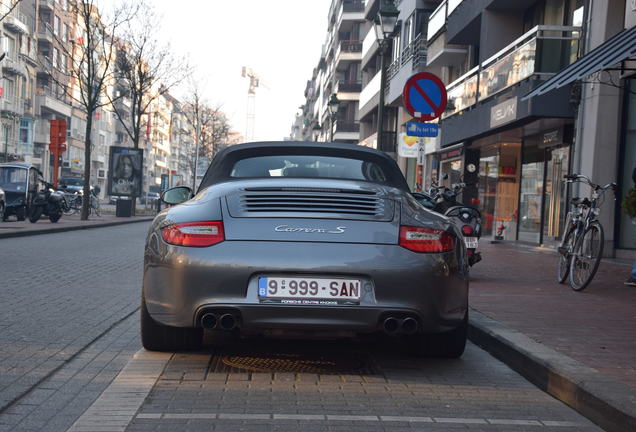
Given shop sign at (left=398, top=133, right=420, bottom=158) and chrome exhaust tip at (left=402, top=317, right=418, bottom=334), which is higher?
shop sign at (left=398, top=133, right=420, bottom=158)

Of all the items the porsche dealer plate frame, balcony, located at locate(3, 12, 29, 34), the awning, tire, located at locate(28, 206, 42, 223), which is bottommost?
tire, located at locate(28, 206, 42, 223)

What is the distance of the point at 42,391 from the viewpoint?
14.2 ft

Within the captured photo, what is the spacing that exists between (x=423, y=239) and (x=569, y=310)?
3.41 m

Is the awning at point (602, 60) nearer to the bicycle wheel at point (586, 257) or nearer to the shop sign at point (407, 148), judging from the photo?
the bicycle wheel at point (586, 257)

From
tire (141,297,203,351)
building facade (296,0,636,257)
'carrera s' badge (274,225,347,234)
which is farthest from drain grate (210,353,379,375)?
building facade (296,0,636,257)

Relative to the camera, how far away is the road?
3.89 m

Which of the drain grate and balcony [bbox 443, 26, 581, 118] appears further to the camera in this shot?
balcony [bbox 443, 26, 581, 118]

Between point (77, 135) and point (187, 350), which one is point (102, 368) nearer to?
point (187, 350)

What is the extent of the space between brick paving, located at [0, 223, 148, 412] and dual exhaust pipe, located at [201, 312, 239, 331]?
939 millimetres

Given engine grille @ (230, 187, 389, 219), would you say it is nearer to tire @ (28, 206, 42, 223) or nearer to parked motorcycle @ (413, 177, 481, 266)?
parked motorcycle @ (413, 177, 481, 266)

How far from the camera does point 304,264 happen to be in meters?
4.52

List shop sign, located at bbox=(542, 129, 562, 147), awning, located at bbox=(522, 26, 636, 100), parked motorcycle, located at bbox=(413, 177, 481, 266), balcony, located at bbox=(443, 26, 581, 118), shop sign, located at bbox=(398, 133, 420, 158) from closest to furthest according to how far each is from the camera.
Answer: awning, located at bbox=(522, 26, 636, 100) < parked motorcycle, located at bbox=(413, 177, 481, 266) < shop sign, located at bbox=(398, 133, 420, 158) < balcony, located at bbox=(443, 26, 581, 118) < shop sign, located at bbox=(542, 129, 562, 147)

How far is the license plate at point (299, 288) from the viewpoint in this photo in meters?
4.54

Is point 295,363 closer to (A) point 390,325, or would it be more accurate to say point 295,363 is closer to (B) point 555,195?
(A) point 390,325
